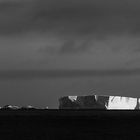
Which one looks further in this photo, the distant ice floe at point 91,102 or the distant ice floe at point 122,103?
the distant ice floe at point 122,103

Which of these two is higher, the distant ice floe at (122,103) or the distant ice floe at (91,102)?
the distant ice floe at (122,103)

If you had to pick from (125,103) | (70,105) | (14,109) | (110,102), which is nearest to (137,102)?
(125,103)
